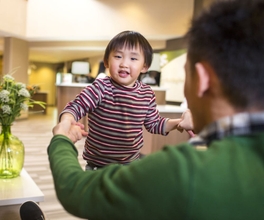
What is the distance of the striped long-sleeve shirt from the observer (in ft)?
3.87

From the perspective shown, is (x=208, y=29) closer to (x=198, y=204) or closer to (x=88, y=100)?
(x=198, y=204)

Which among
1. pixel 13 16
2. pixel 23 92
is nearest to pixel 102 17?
pixel 13 16

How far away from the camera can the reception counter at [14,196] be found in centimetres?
142

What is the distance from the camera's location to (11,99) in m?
1.63

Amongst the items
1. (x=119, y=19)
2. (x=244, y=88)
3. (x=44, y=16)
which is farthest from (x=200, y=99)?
(x=44, y=16)

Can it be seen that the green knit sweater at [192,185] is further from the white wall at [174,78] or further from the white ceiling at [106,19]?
the white wall at [174,78]

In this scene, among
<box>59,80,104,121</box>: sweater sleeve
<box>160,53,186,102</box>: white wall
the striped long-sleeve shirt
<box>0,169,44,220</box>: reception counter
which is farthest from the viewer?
<box>160,53,186,102</box>: white wall

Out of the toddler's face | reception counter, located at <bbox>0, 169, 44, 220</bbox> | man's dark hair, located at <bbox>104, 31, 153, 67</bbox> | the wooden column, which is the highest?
the wooden column

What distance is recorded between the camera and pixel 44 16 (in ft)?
25.8

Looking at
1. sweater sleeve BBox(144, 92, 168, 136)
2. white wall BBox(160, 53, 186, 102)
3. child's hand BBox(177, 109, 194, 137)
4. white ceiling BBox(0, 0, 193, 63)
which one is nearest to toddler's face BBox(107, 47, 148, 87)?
sweater sleeve BBox(144, 92, 168, 136)

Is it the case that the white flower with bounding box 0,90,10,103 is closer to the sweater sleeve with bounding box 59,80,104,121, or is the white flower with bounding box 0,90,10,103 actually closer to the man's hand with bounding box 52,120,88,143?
the sweater sleeve with bounding box 59,80,104,121

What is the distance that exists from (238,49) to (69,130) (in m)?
0.49

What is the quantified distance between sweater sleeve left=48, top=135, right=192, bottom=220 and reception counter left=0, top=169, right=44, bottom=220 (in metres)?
0.97

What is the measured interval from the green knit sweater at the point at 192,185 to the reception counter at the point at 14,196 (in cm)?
105
